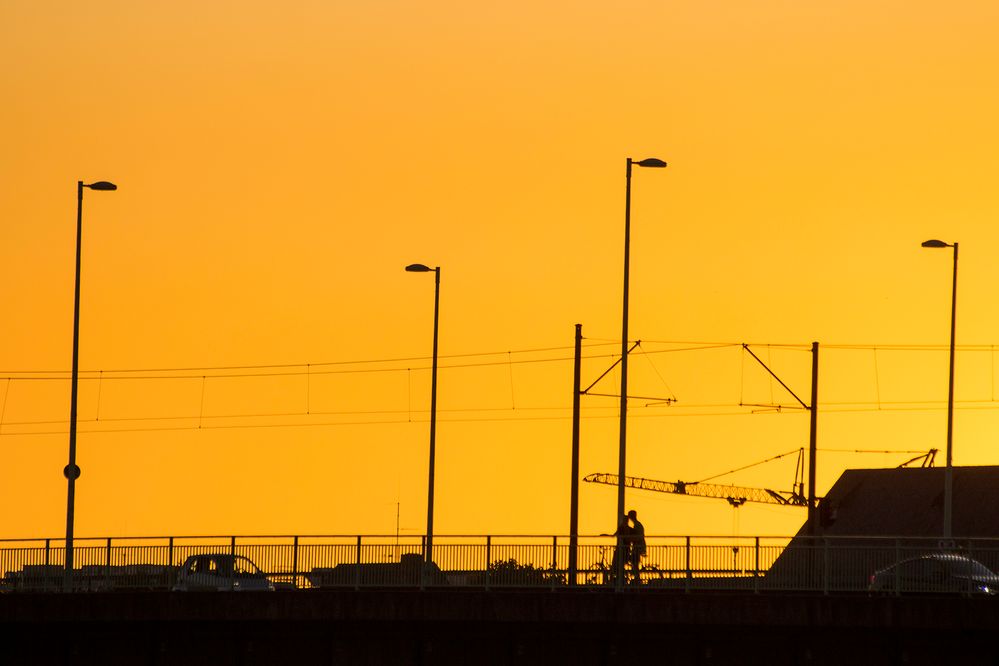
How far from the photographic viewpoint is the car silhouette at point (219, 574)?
54.1 meters

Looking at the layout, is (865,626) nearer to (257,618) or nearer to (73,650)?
(257,618)

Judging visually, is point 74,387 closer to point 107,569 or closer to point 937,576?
point 107,569

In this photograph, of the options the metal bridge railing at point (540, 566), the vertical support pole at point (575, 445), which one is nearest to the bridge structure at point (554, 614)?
the metal bridge railing at point (540, 566)

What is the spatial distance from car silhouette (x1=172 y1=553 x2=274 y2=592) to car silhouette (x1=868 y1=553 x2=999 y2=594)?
13590 mm

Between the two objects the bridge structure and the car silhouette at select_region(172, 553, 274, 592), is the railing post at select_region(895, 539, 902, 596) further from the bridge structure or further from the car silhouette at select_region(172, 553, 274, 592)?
the car silhouette at select_region(172, 553, 274, 592)

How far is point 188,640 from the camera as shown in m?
49.5

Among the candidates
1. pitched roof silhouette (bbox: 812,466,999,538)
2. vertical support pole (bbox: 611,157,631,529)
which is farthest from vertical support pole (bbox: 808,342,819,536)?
vertical support pole (bbox: 611,157,631,529)

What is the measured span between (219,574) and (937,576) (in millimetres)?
15725

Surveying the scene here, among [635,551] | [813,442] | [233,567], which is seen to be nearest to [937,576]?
[635,551]

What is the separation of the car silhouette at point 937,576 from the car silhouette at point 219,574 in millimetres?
13590

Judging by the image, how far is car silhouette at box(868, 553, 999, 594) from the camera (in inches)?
1993

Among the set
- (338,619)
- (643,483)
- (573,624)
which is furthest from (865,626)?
(643,483)

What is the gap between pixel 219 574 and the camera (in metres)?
54.1

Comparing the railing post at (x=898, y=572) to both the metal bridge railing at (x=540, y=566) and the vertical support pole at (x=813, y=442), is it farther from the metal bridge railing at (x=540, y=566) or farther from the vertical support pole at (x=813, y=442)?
the vertical support pole at (x=813, y=442)
